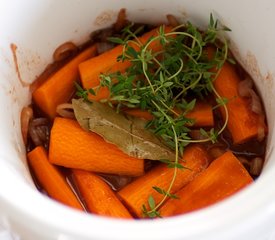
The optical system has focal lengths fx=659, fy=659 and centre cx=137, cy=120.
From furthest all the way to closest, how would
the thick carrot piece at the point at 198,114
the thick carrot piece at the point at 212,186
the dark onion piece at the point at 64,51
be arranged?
the dark onion piece at the point at 64,51
the thick carrot piece at the point at 198,114
the thick carrot piece at the point at 212,186

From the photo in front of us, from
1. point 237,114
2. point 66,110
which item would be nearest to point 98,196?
point 66,110

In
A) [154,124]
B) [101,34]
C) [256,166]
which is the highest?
[101,34]

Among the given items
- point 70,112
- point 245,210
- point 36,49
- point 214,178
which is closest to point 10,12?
point 36,49

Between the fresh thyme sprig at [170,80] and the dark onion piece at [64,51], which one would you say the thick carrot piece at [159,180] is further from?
the dark onion piece at [64,51]

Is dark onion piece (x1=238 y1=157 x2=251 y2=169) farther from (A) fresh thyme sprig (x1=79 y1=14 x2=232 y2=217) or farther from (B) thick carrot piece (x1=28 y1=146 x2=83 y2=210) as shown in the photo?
(B) thick carrot piece (x1=28 y1=146 x2=83 y2=210)

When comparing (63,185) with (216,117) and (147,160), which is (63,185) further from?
(216,117)

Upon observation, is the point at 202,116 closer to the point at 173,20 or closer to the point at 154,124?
the point at 154,124

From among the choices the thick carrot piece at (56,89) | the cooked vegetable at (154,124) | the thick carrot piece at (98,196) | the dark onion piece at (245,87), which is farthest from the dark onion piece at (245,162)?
the thick carrot piece at (56,89)
